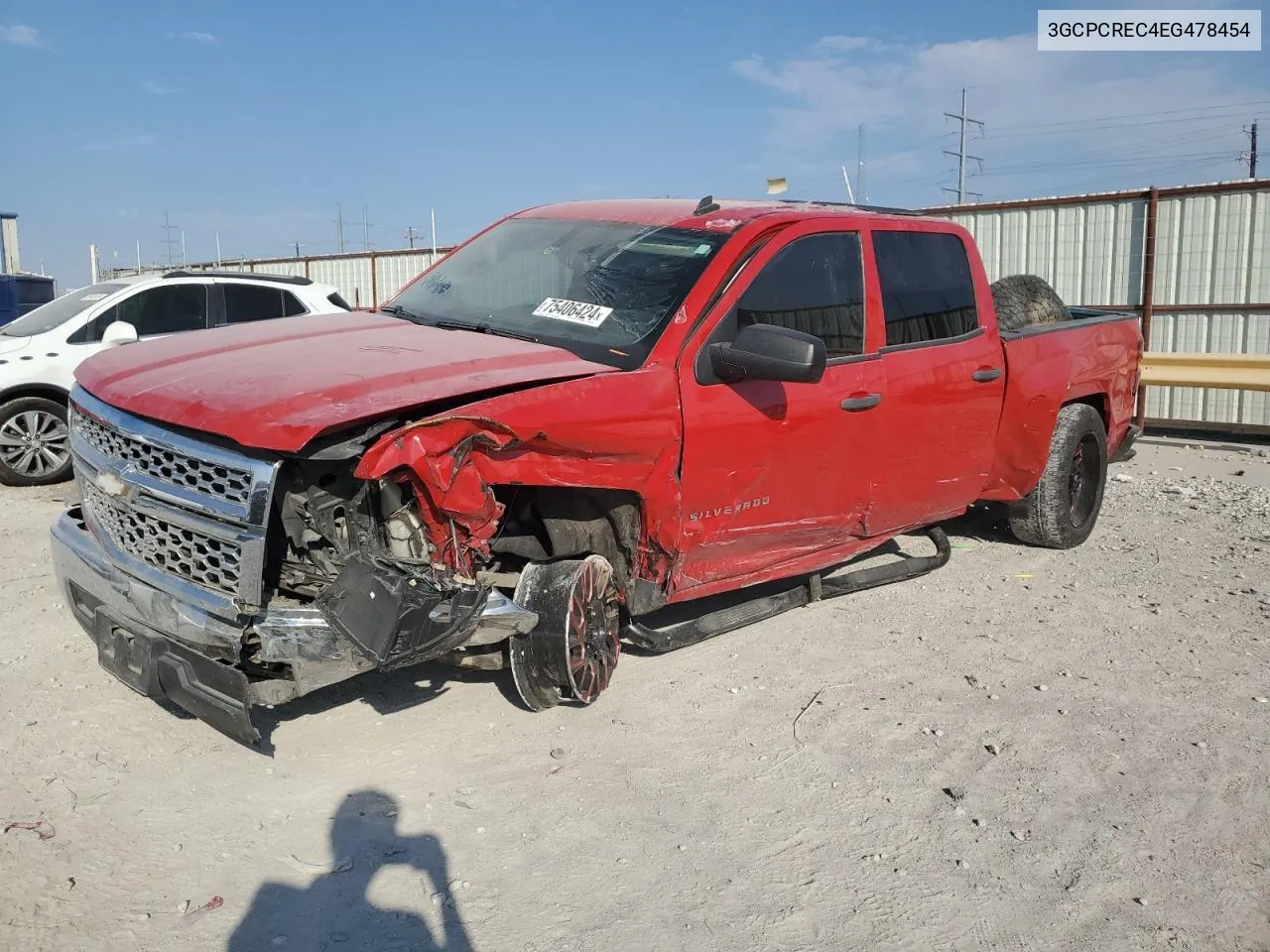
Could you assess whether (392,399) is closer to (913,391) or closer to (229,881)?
(229,881)

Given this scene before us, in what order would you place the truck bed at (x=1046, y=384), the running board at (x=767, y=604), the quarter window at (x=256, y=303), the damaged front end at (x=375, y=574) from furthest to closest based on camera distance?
the quarter window at (x=256, y=303), the truck bed at (x=1046, y=384), the running board at (x=767, y=604), the damaged front end at (x=375, y=574)

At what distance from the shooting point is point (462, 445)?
328 centimetres

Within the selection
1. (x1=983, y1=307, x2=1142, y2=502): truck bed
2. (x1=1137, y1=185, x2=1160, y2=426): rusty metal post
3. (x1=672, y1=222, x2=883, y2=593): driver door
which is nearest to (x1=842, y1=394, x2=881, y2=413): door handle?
(x1=672, y1=222, x2=883, y2=593): driver door

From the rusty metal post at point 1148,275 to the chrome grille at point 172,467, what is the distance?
422 inches

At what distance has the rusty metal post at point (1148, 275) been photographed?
38.2 ft

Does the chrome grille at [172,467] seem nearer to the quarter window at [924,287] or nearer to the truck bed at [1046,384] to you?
the quarter window at [924,287]

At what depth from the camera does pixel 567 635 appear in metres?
3.70

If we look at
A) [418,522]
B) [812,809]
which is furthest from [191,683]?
[812,809]

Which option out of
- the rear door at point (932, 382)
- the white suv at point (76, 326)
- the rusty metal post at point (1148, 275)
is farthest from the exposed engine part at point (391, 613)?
the rusty metal post at point (1148, 275)

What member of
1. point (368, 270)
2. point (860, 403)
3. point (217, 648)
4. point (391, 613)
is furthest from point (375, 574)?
point (368, 270)

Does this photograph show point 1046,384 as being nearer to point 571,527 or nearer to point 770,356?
point 770,356

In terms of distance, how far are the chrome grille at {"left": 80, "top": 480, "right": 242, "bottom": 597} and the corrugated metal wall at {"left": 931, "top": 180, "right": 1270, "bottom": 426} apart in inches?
428

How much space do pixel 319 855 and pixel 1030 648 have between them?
336 cm

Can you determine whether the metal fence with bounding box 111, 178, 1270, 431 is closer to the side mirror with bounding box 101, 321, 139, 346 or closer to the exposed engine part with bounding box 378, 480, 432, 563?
the side mirror with bounding box 101, 321, 139, 346
